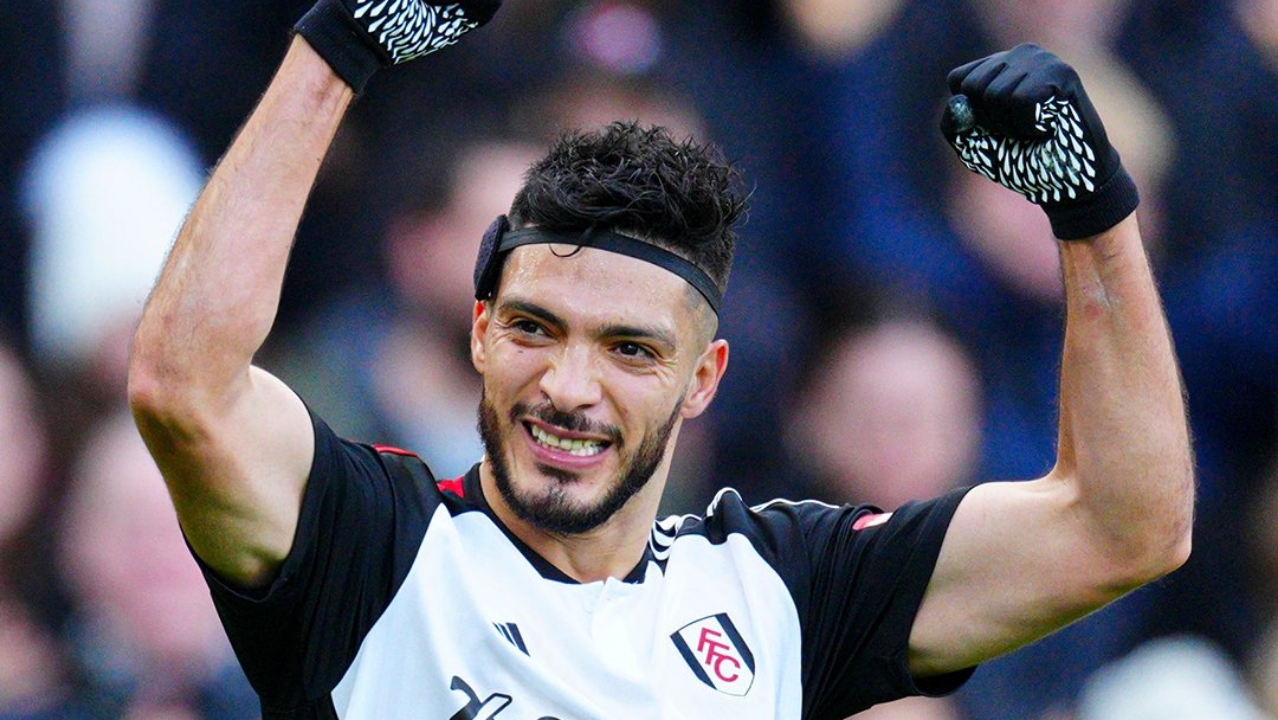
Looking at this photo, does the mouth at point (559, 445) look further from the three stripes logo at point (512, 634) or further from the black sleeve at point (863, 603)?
the black sleeve at point (863, 603)

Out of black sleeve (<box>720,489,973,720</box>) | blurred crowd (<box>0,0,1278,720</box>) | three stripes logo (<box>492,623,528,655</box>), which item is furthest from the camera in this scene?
blurred crowd (<box>0,0,1278,720</box>)

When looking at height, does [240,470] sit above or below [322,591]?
above

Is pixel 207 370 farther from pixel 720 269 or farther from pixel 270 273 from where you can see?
pixel 720 269

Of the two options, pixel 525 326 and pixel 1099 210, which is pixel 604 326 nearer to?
pixel 525 326

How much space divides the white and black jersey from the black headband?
35cm

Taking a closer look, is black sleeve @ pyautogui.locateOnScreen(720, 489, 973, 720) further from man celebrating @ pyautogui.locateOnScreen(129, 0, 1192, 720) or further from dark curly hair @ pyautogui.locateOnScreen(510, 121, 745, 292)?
dark curly hair @ pyautogui.locateOnScreen(510, 121, 745, 292)

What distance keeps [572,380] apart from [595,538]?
13.6 inches

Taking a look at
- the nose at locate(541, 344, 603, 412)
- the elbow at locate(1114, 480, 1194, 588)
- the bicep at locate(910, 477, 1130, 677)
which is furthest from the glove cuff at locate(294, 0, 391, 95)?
the elbow at locate(1114, 480, 1194, 588)

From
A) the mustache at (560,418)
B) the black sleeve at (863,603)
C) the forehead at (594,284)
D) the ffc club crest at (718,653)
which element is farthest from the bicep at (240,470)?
the black sleeve at (863,603)

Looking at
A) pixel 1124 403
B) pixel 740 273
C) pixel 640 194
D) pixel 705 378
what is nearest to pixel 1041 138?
pixel 1124 403

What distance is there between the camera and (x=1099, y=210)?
282 centimetres

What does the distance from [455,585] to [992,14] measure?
120 inches

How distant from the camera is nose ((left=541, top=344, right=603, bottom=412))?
112 inches

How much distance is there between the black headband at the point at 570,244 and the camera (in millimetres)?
2965
